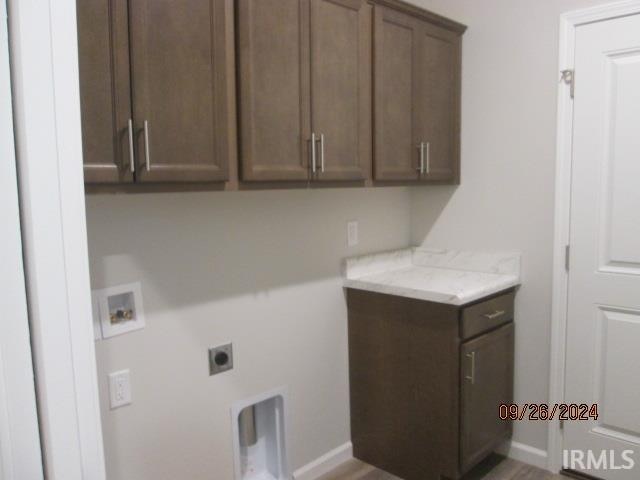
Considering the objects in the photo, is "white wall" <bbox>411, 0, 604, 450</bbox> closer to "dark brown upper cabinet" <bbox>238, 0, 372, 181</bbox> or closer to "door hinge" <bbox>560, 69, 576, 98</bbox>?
"door hinge" <bbox>560, 69, 576, 98</bbox>

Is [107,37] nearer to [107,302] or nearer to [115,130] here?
[115,130]

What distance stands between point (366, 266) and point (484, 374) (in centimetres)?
76

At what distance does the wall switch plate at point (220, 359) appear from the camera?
2.01 metres

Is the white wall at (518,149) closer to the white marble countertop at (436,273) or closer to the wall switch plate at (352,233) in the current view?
the white marble countertop at (436,273)

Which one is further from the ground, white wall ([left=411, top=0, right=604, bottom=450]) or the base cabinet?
white wall ([left=411, top=0, right=604, bottom=450])

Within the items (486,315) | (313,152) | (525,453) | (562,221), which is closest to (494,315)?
(486,315)

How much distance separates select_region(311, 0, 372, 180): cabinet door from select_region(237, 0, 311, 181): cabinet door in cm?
6

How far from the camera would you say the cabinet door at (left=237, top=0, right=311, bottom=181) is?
168cm

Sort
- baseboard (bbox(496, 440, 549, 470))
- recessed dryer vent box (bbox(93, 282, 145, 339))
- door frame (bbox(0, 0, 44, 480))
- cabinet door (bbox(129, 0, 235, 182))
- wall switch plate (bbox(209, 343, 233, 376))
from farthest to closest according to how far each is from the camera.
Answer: baseboard (bbox(496, 440, 549, 470)), wall switch plate (bbox(209, 343, 233, 376)), recessed dryer vent box (bbox(93, 282, 145, 339)), cabinet door (bbox(129, 0, 235, 182)), door frame (bbox(0, 0, 44, 480))

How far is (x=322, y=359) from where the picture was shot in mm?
2488

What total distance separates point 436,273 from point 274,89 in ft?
4.55

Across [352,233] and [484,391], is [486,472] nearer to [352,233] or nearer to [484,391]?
[484,391]

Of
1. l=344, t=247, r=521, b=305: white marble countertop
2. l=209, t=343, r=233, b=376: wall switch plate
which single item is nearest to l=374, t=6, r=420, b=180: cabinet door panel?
l=344, t=247, r=521, b=305: white marble countertop
